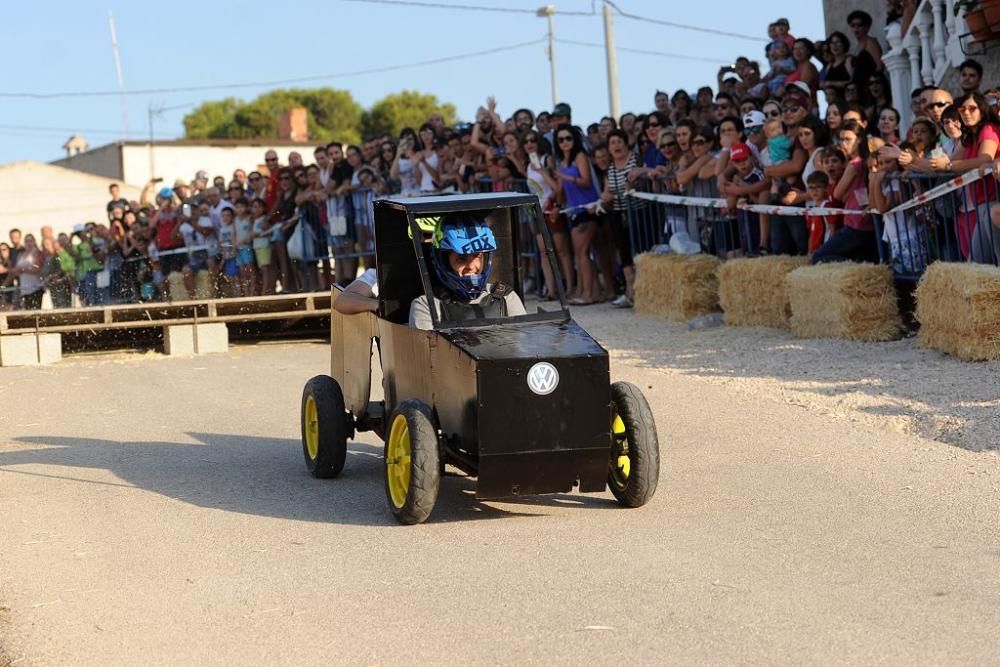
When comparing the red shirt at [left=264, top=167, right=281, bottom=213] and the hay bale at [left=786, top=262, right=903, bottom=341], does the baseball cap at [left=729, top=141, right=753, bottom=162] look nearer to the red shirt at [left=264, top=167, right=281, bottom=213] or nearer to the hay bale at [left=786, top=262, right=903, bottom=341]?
the hay bale at [left=786, top=262, right=903, bottom=341]

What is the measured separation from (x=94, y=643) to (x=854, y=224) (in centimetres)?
919

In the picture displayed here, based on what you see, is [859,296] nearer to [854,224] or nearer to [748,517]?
[854,224]

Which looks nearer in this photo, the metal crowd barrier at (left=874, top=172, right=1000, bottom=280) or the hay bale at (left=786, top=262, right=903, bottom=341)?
the metal crowd barrier at (left=874, top=172, right=1000, bottom=280)

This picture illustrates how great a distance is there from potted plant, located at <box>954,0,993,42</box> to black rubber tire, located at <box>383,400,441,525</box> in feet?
34.2

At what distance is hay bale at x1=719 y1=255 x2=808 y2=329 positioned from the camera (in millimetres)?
14055

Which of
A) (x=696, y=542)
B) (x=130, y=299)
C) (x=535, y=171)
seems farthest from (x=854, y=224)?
(x=130, y=299)

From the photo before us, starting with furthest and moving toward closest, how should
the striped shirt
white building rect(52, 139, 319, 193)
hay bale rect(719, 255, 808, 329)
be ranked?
white building rect(52, 139, 319, 193), the striped shirt, hay bale rect(719, 255, 808, 329)

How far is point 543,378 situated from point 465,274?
116 centimetres

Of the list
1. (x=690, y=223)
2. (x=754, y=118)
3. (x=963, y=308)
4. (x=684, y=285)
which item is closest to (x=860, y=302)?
(x=963, y=308)

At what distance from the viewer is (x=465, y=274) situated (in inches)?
321

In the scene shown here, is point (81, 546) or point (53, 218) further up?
point (53, 218)

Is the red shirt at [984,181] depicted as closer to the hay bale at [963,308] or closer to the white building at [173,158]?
the hay bale at [963,308]

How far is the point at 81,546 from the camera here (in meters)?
7.45

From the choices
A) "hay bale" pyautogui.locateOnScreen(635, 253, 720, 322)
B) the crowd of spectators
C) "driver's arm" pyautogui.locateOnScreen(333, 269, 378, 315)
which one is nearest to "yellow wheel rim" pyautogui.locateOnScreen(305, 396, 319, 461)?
"driver's arm" pyautogui.locateOnScreen(333, 269, 378, 315)
